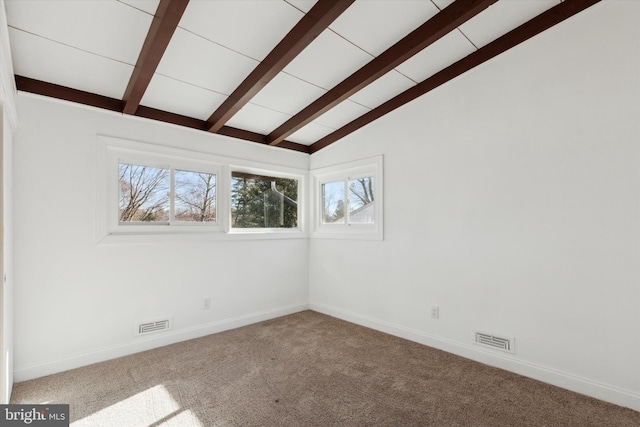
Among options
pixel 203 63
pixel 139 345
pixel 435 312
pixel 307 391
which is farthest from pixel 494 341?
pixel 203 63

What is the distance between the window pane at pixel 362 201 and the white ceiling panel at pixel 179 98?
1.86 metres

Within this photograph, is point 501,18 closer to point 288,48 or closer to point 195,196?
point 288,48

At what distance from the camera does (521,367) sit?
2502mm

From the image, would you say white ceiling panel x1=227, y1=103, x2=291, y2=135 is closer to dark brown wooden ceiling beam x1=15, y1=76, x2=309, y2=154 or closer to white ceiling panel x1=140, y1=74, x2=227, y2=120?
dark brown wooden ceiling beam x1=15, y1=76, x2=309, y2=154

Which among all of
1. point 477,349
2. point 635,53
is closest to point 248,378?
point 477,349

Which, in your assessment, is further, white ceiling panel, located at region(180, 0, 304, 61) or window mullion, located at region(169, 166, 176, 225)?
window mullion, located at region(169, 166, 176, 225)

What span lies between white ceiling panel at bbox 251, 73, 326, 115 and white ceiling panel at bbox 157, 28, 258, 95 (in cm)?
31

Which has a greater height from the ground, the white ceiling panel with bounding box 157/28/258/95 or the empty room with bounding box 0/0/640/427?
the white ceiling panel with bounding box 157/28/258/95

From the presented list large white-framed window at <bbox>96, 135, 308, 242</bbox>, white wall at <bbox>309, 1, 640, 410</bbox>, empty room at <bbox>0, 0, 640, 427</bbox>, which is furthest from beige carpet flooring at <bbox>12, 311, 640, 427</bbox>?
large white-framed window at <bbox>96, 135, 308, 242</bbox>

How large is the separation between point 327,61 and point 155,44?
128 cm

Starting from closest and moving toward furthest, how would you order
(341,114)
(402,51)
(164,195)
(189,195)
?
1. (402,51)
2. (164,195)
3. (189,195)
4. (341,114)

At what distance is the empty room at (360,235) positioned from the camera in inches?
81.0

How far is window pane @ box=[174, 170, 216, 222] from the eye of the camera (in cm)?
336

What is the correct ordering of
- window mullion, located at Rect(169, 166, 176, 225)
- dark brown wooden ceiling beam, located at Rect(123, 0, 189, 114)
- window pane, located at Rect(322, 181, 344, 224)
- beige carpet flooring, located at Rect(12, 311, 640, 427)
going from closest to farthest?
1. dark brown wooden ceiling beam, located at Rect(123, 0, 189, 114)
2. beige carpet flooring, located at Rect(12, 311, 640, 427)
3. window mullion, located at Rect(169, 166, 176, 225)
4. window pane, located at Rect(322, 181, 344, 224)
